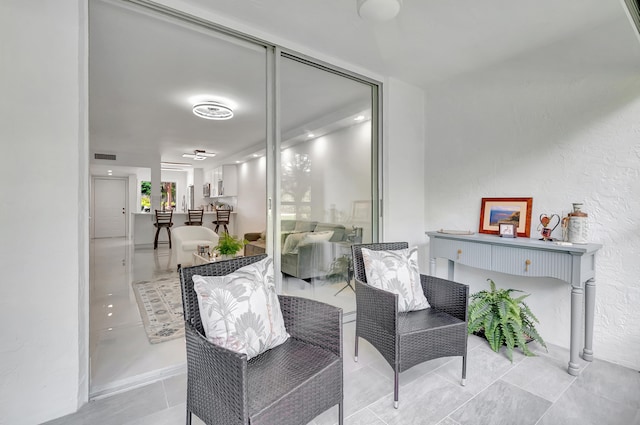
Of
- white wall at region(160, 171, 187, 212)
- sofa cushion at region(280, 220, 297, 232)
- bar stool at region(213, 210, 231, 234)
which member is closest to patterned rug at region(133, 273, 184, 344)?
sofa cushion at region(280, 220, 297, 232)

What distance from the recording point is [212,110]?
13.5 ft

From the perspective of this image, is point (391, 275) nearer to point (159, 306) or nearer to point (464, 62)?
point (464, 62)

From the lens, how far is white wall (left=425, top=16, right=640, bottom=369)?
209cm

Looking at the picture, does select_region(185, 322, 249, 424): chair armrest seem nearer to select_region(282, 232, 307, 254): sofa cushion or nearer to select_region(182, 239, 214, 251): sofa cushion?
select_region(282, 232, 307, 254): sofa cushion

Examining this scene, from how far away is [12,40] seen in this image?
1465 millimetres

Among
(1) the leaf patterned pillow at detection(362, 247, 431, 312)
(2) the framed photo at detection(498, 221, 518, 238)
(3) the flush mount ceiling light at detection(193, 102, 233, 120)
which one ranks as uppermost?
(3) the flush mount ceiling light at detection(193, 102, 233, 120)

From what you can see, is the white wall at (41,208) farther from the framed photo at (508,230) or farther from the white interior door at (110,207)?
the white interior door at (110,207)

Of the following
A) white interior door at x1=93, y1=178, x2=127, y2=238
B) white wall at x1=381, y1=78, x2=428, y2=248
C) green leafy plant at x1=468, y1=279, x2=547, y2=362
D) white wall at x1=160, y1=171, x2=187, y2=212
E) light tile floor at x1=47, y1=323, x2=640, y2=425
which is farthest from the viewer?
white wall at x1=160, y1=171, x2=187, y2=212

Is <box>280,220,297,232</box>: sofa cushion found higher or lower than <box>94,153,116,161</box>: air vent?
lower

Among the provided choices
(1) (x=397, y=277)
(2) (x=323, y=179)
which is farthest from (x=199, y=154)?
(1) (x=397, y=277)

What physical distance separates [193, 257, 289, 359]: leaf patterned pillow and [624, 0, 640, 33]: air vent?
2376mm

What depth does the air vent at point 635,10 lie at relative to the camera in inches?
63.6

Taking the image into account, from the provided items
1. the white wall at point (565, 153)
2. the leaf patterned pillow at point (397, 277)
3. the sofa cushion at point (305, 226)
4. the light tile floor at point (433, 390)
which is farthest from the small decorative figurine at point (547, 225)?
the sofa cushion at point (305, 226)

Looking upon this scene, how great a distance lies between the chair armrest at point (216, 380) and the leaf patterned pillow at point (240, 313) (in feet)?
0.33
